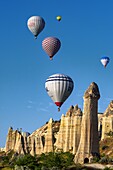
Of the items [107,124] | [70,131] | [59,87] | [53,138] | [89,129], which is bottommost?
[89,129]

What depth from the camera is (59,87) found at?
63188 millimetres

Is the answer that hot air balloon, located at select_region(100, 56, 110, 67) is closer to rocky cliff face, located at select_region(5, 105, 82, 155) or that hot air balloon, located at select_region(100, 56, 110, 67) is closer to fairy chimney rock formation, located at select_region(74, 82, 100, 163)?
fairy chimney rock formation, located at select_region(74, 82, 100, 163)

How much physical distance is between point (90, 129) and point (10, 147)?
61.7 meters

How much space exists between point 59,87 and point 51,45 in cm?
773

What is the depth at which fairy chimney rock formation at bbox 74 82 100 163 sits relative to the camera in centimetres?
7725

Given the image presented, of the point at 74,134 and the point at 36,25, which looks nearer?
the point at 36,25

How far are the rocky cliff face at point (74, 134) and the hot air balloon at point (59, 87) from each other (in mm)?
15996

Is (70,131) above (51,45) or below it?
Result: below

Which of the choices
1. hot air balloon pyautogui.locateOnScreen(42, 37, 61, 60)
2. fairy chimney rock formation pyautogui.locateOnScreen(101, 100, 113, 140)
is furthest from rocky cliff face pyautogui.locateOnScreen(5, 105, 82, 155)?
hot air balloon pyautogui.locateOnScreen(42, 37, 61, 60)

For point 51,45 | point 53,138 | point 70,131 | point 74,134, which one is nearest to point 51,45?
point 51,45

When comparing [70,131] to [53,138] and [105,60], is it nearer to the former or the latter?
[53,138]

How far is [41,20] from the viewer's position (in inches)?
2785

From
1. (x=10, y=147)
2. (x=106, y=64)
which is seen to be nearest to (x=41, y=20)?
(x=106, y=64)

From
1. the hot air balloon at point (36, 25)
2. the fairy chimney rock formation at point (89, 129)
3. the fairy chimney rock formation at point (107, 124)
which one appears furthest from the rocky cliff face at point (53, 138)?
the hot air balloon at point (36, 25)
